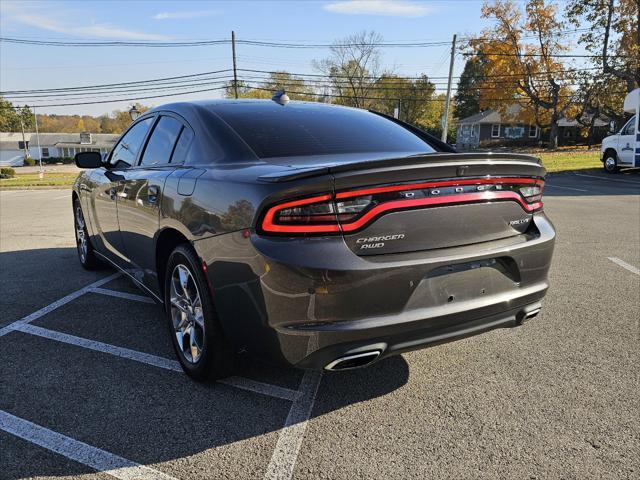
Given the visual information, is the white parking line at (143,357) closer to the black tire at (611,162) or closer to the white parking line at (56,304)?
the white parking line at (56,304)

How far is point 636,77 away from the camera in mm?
31109

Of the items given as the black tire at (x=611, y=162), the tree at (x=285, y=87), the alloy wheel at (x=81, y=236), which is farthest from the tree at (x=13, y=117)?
the alloy wheel at (x=81, y=236)

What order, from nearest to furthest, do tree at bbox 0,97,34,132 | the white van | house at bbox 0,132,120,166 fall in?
1. the white van
2. house at bbox 0,132,120,166
3. tree at bbox 0,97,34,132

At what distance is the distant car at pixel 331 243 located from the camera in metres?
2.24

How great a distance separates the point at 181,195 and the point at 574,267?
4.55m

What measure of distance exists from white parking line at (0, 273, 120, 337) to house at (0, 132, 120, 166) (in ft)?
317

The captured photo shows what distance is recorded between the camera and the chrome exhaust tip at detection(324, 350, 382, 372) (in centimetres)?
228

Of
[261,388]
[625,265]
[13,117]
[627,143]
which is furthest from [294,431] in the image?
[13,117]

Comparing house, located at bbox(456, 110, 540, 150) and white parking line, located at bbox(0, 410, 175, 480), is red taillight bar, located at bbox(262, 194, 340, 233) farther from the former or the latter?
house, located at bbox(456, 110, 540, 150)

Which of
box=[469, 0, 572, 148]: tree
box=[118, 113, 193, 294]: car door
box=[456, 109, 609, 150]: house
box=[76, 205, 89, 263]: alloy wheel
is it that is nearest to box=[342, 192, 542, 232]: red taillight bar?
box=[118, 113, 193, 294]: car door

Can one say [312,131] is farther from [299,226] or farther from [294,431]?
[294,431]

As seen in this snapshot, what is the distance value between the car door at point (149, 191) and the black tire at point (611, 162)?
19942 millimetres

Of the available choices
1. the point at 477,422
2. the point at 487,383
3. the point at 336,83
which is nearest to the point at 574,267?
the point at 487,383

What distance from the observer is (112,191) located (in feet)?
13.7
